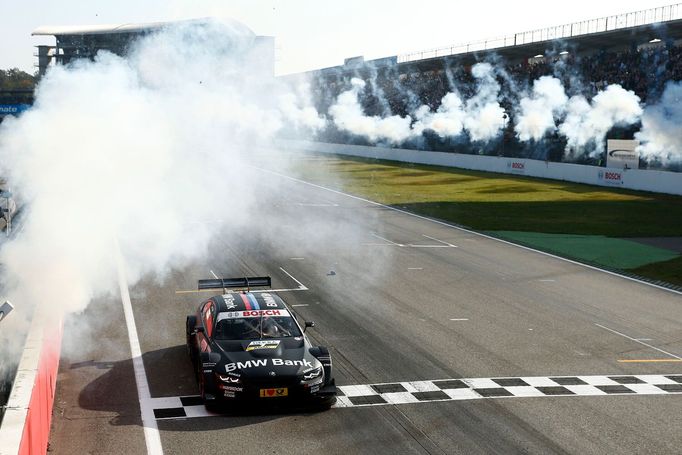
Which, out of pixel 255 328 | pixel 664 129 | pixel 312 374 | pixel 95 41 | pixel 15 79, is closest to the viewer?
pixel 312 374

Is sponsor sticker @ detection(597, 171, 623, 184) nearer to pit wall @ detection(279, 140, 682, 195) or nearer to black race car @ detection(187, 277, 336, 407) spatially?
pit wall @ detection(279, 140, 682, 195)

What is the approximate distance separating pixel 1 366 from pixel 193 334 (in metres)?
3.51

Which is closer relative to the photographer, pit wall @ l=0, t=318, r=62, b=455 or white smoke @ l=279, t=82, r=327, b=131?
pit wall @ l=0, t=318, r=62, b=455

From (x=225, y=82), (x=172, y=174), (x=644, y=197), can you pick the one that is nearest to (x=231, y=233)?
(x=172, y=174)

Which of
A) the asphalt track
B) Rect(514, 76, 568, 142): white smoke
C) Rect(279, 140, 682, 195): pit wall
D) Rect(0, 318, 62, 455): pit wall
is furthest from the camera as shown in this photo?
Rect(514, 76, 568, 142): white smoke

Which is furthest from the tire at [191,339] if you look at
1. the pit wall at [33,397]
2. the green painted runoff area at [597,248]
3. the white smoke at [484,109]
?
the white smoke at [484,109]

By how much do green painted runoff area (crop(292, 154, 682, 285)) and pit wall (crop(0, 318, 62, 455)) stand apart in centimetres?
1935

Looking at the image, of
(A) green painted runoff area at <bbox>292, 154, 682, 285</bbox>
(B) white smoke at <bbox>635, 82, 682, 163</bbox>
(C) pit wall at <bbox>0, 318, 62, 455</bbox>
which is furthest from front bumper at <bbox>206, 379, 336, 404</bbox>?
(B) white smoke at <bbox>635, 82, 682, 163</bbox>

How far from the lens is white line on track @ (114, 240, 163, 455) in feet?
36.3

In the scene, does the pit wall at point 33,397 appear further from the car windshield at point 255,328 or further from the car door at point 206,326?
the car windshield at point 255,328

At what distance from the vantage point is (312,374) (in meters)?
12.4

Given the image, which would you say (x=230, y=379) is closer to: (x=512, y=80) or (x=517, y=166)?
(x=517, y=166)

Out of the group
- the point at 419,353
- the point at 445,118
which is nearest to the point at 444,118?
the point at 445,118

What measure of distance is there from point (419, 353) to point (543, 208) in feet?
92.9
